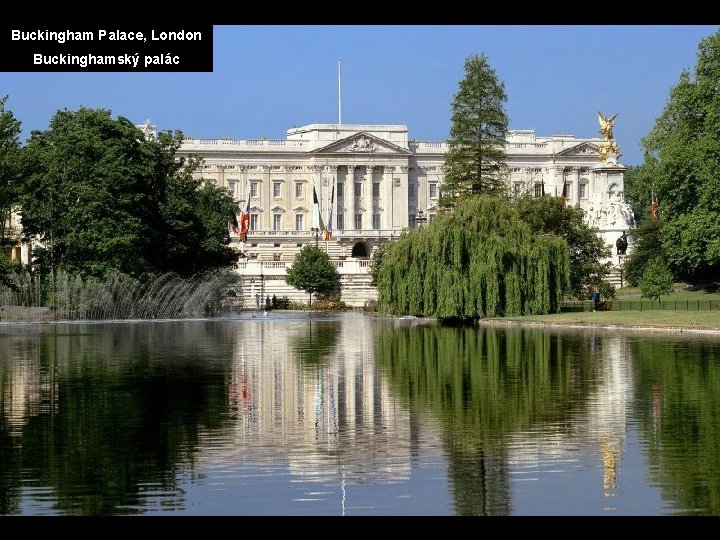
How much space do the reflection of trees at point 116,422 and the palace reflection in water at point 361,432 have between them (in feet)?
0.16

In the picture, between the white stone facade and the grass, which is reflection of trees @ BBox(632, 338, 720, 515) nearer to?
the grass

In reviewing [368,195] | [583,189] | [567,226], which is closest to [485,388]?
[567,226]

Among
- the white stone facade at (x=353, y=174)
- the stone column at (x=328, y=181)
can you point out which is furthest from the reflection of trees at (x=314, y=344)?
the stone column at (x=328, y=181)

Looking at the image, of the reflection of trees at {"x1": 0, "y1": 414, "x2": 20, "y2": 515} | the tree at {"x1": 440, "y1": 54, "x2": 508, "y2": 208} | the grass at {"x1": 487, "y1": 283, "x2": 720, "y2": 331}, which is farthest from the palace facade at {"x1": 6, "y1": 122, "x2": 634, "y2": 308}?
the reflection of trees at {"x1": 0, "y1": 414, "x2": 20, "y2": 515}

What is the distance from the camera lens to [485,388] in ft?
93.8

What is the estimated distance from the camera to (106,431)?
2200 cm

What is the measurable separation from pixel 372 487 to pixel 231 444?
13.4 feet

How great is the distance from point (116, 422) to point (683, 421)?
837 cm

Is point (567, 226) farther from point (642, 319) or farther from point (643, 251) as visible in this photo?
point (642, 319)

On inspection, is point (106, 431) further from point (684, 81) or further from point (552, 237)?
point (684, 81)

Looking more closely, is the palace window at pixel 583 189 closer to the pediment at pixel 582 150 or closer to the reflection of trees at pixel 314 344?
the pediment at pixel 582 150

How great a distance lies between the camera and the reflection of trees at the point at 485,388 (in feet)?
59.2

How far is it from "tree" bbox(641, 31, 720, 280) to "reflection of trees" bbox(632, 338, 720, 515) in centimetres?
2479
